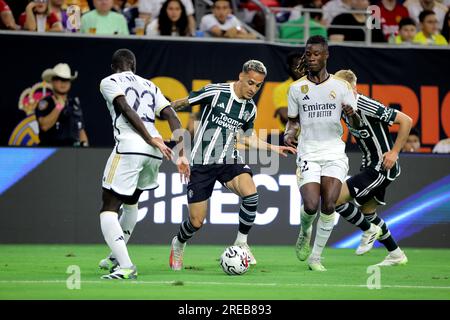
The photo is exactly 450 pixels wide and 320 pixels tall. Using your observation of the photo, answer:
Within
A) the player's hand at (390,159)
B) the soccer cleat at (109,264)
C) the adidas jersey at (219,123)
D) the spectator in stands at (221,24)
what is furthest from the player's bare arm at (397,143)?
the spectator in stands at (221,24)

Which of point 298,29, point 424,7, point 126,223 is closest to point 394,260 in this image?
point 126,223

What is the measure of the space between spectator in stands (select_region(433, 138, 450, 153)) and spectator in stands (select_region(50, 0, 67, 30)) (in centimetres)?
→ 663

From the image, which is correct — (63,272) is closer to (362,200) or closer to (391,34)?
(362,200)

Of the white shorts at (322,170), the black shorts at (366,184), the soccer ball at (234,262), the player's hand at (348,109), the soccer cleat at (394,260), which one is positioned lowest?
the soccer cleat at (394,260)

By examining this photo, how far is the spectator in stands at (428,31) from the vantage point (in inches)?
739

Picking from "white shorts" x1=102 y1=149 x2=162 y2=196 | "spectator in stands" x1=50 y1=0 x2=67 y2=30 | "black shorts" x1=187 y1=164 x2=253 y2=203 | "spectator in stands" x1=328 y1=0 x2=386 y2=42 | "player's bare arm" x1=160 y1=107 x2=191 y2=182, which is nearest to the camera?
"player's bare arm" x1=160 y1=107 x2=191 y2=182

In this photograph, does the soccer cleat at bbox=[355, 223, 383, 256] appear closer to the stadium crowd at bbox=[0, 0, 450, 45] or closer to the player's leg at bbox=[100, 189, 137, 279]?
the player's leg at bbox=[100, 189, 137, 279]

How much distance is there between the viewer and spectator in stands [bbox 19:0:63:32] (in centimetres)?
1675

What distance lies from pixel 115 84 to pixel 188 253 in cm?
438

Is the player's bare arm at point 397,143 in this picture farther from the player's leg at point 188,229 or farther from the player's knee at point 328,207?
the player's leg at point 188,229

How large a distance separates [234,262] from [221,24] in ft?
24.7

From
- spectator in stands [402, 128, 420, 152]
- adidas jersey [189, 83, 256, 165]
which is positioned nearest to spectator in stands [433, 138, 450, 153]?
spectator in stands [402, 128, 420, 152]

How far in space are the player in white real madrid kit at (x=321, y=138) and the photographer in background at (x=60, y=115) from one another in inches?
201
